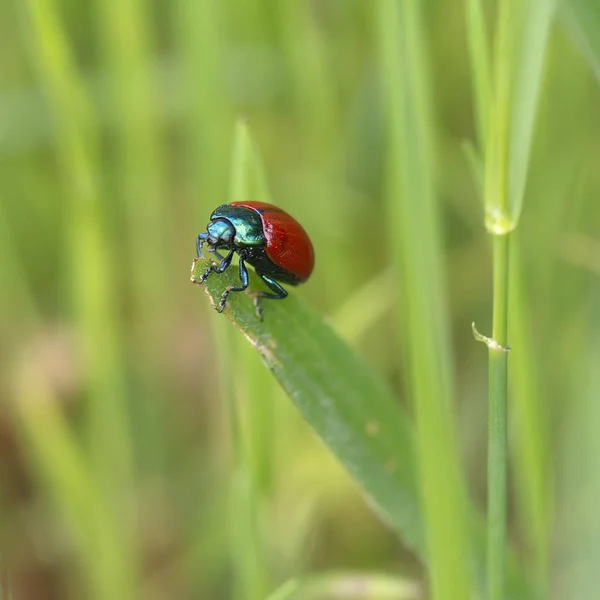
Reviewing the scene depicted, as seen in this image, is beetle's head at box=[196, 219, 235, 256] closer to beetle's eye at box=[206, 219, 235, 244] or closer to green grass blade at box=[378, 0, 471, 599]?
beetle's eye at box=[206, 219, 235, 244]

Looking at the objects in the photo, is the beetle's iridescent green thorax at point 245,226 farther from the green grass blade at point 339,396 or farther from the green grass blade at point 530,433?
the green grass blade at point 530,433

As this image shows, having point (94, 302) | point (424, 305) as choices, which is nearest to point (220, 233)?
point (94, 302)

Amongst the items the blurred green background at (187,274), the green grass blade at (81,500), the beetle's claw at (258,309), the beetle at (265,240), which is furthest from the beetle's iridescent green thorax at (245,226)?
the green grass blade at (81,500)

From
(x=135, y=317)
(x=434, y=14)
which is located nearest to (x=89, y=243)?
(x=135, y=317)

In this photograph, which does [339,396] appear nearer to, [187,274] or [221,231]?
[221,231]

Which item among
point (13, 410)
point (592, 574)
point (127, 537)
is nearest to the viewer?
point (592, 574)

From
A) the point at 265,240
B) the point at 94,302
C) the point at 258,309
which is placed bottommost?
the point at 258,309

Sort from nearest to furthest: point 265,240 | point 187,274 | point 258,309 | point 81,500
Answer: point 258,309, point 265,240, point 81,500, point 187,274

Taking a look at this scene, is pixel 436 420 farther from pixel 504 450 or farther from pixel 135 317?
pixel 135 317
